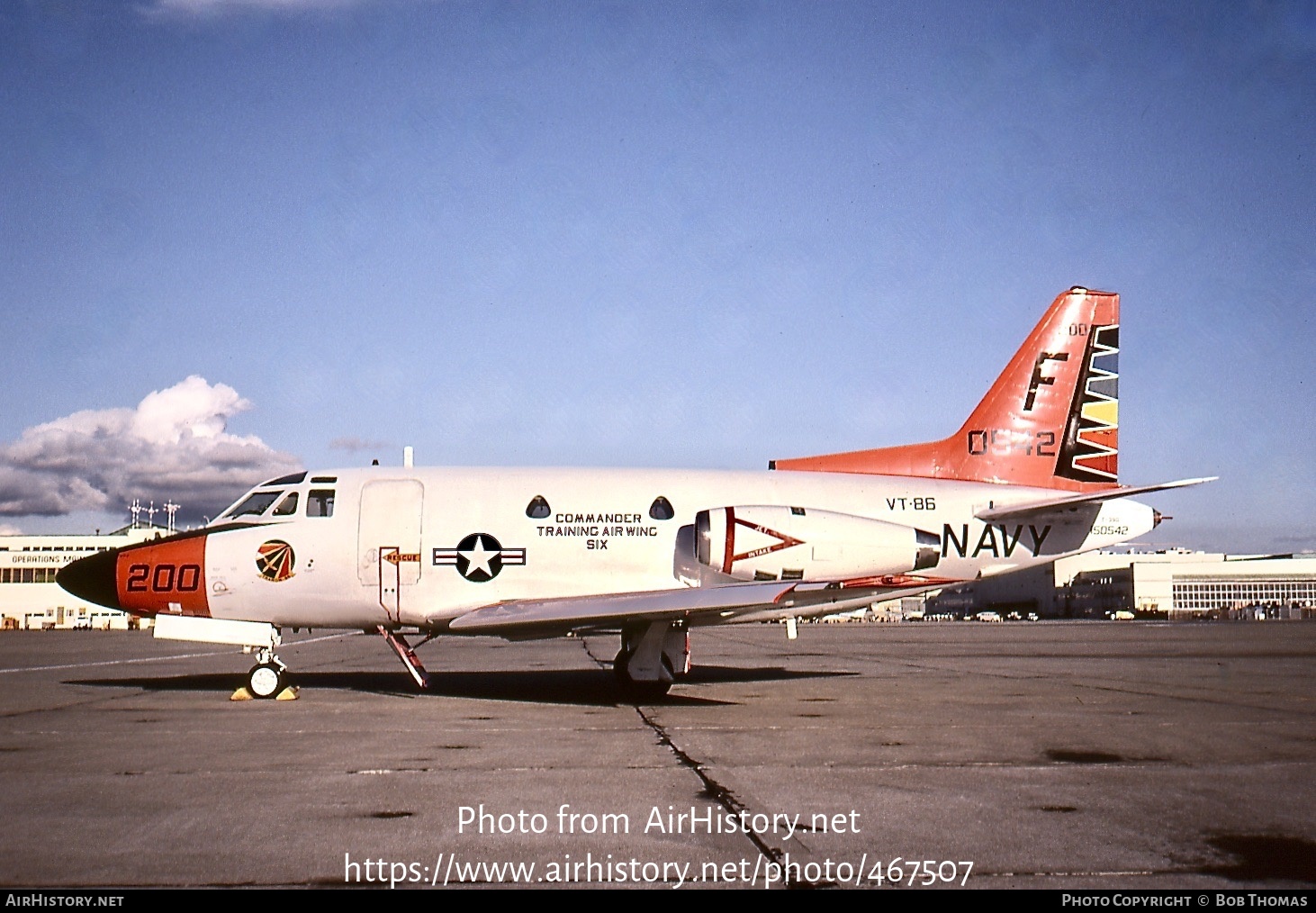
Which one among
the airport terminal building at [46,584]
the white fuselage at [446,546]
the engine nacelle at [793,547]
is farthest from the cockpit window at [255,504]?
the airport terminal building at [46,584]

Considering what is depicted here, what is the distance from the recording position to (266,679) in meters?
18.1

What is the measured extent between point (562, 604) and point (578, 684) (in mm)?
4775

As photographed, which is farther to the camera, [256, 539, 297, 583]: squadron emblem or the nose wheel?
[256, 539, 297, 583]: squadron emblem

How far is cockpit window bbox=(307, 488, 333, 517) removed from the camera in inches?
730

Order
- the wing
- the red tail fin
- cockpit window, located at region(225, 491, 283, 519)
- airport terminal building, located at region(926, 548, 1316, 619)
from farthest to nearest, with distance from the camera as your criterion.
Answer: airport terminal building, located at region(926, 548, 1316, 619)
the red tail fin
cockpit window, located at region(225, 491, 283, 519)
the wing

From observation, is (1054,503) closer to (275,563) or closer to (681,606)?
(681,606)

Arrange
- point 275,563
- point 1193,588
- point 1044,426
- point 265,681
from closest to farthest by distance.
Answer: point 265,681
point 275,563
point 1044,426
point 1193,588

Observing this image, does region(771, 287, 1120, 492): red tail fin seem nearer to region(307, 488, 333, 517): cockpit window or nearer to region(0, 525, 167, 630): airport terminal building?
region(307, 488, 333, 517): cockpit window

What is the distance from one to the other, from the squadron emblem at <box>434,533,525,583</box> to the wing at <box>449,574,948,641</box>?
2.12ft

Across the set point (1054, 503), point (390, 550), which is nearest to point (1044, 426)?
point (1054, 503)

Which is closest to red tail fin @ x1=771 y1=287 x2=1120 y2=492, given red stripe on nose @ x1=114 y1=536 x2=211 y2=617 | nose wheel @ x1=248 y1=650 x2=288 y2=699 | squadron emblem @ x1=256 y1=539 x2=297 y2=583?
squadron emblem @ x1=256 y1=539 x2=297 y2=583

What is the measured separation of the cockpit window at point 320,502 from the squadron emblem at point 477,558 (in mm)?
2079

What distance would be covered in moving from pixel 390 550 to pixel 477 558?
152 centimetres

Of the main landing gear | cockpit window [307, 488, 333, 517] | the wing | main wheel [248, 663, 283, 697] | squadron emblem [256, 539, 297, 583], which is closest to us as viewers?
the wing
